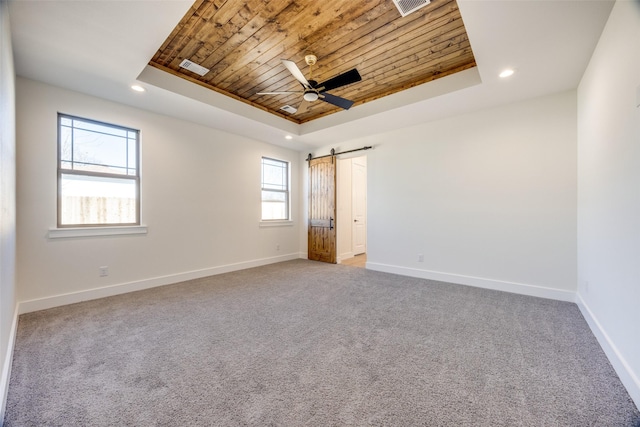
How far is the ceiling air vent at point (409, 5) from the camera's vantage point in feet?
7.09

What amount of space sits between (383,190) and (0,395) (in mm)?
4760

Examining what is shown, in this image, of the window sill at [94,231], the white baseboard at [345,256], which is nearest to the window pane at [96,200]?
the window sill at [94,231]

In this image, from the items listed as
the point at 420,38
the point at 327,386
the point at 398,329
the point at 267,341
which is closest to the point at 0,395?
the point at 267,341

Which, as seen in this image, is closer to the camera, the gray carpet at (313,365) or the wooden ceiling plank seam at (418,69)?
the gray carpet at (313,365)

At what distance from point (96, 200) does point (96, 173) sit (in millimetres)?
363

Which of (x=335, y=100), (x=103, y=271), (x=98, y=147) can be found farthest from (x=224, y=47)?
(x=103, y=271)

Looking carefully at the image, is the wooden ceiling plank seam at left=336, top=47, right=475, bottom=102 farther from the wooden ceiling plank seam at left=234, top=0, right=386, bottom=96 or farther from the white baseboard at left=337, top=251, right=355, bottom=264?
the white baseboard at left=337, top=251, right=355, bottom=264

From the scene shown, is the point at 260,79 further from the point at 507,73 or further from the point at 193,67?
the point at 507,73

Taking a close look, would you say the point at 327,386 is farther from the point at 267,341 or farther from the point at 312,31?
the point at 312,31

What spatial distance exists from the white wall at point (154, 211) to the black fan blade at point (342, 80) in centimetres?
269

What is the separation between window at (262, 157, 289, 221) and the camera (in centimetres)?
566

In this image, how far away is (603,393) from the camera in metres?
1.60

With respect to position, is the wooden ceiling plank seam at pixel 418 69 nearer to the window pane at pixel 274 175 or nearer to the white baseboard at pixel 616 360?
the window pane at pixel 274 175

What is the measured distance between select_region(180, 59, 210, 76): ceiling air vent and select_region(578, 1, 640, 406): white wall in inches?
153
